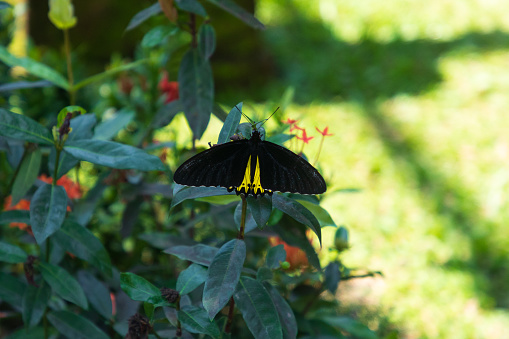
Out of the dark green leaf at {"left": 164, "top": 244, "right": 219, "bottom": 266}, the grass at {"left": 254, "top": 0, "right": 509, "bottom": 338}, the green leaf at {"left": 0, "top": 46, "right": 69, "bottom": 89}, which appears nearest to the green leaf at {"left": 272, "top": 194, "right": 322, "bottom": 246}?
the dark green leaf at {"left": 164, "top": 244, "right": 219, "bottom": 266}

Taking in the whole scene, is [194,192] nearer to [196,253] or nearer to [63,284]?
[196,253]

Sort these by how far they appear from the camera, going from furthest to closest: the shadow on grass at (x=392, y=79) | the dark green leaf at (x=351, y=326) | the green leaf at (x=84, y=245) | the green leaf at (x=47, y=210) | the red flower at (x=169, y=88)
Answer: the shadow on grass at (x=392, y=79)
the red flower at (x=169, y=88)
the dark green leaf at (x=351, y=326)
the green leaf at (x=84, y=245)
the green leaf at (x=47, y=210)

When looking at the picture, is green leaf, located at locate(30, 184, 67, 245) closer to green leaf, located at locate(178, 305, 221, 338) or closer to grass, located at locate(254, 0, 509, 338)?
green leaf, located at locate(178, 305, 221, 338)

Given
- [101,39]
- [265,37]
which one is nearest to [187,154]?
[101,39]

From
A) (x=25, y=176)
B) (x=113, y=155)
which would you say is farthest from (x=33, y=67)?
(x=113, y=155)

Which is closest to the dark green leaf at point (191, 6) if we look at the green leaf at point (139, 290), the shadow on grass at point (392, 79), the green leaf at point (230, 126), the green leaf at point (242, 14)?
the green leaf at point (242, 14)

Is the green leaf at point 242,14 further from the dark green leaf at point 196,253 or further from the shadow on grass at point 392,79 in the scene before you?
the shadow on grass at point 392,79

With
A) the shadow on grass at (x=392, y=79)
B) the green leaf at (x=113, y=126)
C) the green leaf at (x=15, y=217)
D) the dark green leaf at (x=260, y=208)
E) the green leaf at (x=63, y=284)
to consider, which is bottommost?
the green leaf at (x=63, y=284)
